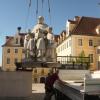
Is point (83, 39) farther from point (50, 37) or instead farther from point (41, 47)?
point (41, 47)

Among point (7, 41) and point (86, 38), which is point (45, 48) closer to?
point (86, 38)

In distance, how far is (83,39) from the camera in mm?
63406

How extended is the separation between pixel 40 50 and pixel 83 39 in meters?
47.3

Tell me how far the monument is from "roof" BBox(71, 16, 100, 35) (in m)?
46.5

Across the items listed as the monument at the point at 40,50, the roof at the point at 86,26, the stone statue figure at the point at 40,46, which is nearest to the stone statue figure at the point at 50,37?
the monument at the point at 40,50

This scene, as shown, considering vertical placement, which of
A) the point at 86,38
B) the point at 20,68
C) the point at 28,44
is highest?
the point at 86,38

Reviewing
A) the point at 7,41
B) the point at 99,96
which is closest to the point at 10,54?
the point at 7,41

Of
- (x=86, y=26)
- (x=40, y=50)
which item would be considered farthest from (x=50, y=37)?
(x=86, y=26)

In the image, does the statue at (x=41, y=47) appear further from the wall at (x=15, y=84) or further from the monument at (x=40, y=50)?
the wall at (x=15, y=84)

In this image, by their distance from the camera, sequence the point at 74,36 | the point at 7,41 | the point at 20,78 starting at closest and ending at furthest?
the point at 20,78, the point at 74,36, the point at 7,41

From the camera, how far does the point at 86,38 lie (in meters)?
63.8

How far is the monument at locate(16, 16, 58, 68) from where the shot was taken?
16.3m

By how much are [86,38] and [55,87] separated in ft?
163

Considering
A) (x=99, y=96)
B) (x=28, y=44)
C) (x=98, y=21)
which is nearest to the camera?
(x=99, y=96)
